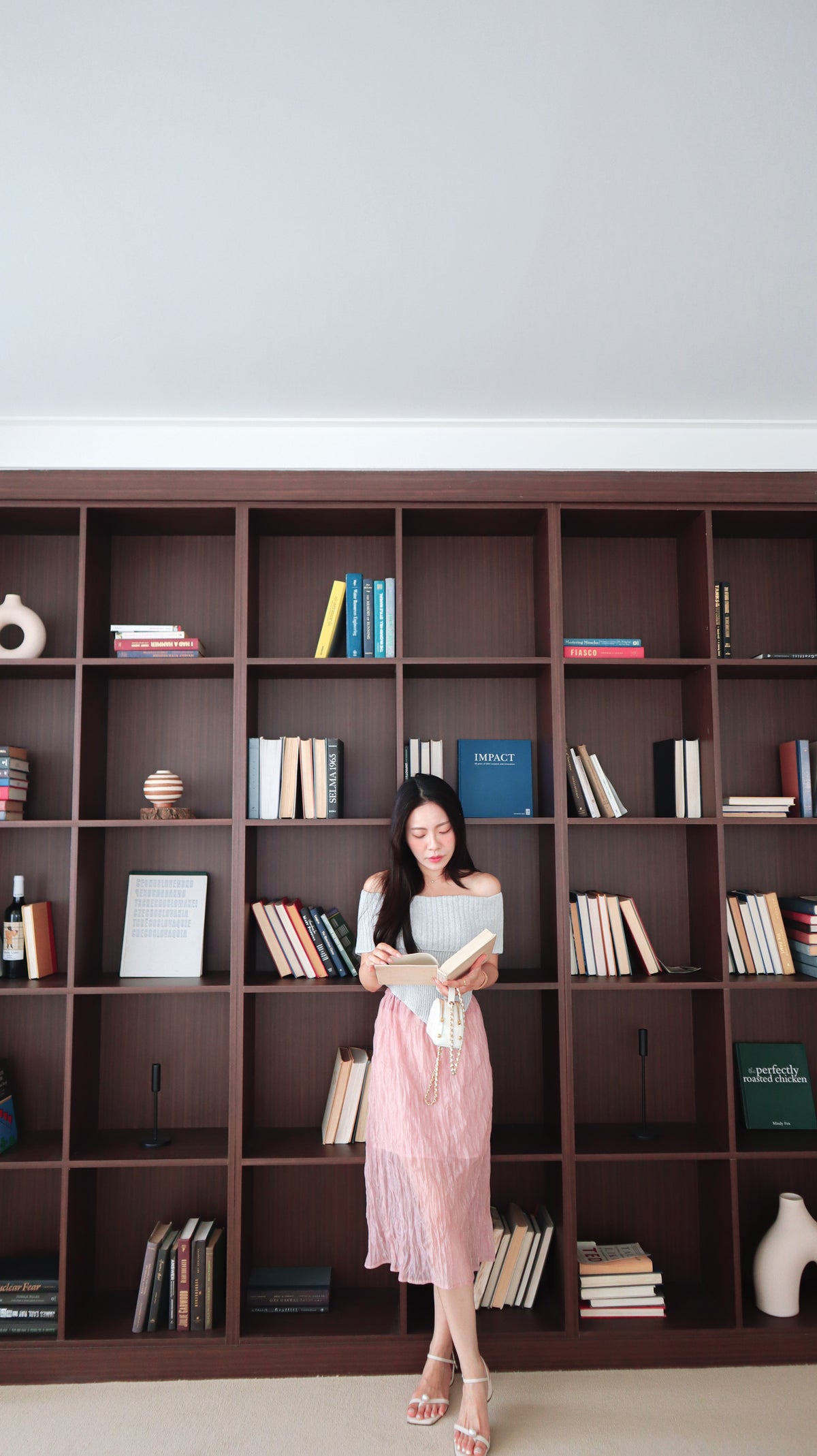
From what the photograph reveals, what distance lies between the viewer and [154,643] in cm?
286

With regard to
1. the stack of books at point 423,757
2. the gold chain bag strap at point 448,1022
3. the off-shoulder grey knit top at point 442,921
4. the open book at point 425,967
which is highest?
the stack of books at point 423,757

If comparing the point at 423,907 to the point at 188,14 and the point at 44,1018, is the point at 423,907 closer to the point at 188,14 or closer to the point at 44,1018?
the point at 44,1018

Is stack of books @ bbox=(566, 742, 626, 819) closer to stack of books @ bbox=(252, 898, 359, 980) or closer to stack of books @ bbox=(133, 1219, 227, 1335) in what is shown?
Result: stack of books @ bbox=(252, 898, 359, 980)

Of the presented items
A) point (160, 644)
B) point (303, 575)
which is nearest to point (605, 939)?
point (303, 575)

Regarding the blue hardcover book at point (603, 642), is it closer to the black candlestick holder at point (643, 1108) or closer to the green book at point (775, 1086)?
the black candlestick holder at point (643, 1108)

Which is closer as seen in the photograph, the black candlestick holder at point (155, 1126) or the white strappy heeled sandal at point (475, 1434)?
the white strappy heeled sandal at point (475, 1434)

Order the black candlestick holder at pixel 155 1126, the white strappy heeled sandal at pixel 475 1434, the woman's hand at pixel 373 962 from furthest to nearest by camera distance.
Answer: the black candlestick holder at pixel 155 1126 → the woman's hand at pixel 373 962 → the white strappy heeled sandal at pixel 475 1434

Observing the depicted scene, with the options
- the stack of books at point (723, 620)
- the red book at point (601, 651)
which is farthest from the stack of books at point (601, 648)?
the stack of books at point (723, 620)

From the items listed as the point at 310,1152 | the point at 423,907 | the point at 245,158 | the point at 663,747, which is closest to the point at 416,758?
the point at 423,907

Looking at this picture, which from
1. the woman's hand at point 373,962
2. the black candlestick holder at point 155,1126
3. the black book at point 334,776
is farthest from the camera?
the black book at point 334,776

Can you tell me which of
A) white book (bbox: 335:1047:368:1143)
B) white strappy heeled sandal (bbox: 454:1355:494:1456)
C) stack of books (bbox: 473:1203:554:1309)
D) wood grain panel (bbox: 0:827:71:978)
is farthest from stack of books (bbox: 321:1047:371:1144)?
wood grain panel (bbox: 0:827:71:978)

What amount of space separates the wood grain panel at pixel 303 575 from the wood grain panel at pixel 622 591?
0.66 metres

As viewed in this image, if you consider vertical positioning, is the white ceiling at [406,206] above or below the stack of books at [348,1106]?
above

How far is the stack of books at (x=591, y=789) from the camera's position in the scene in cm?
284
